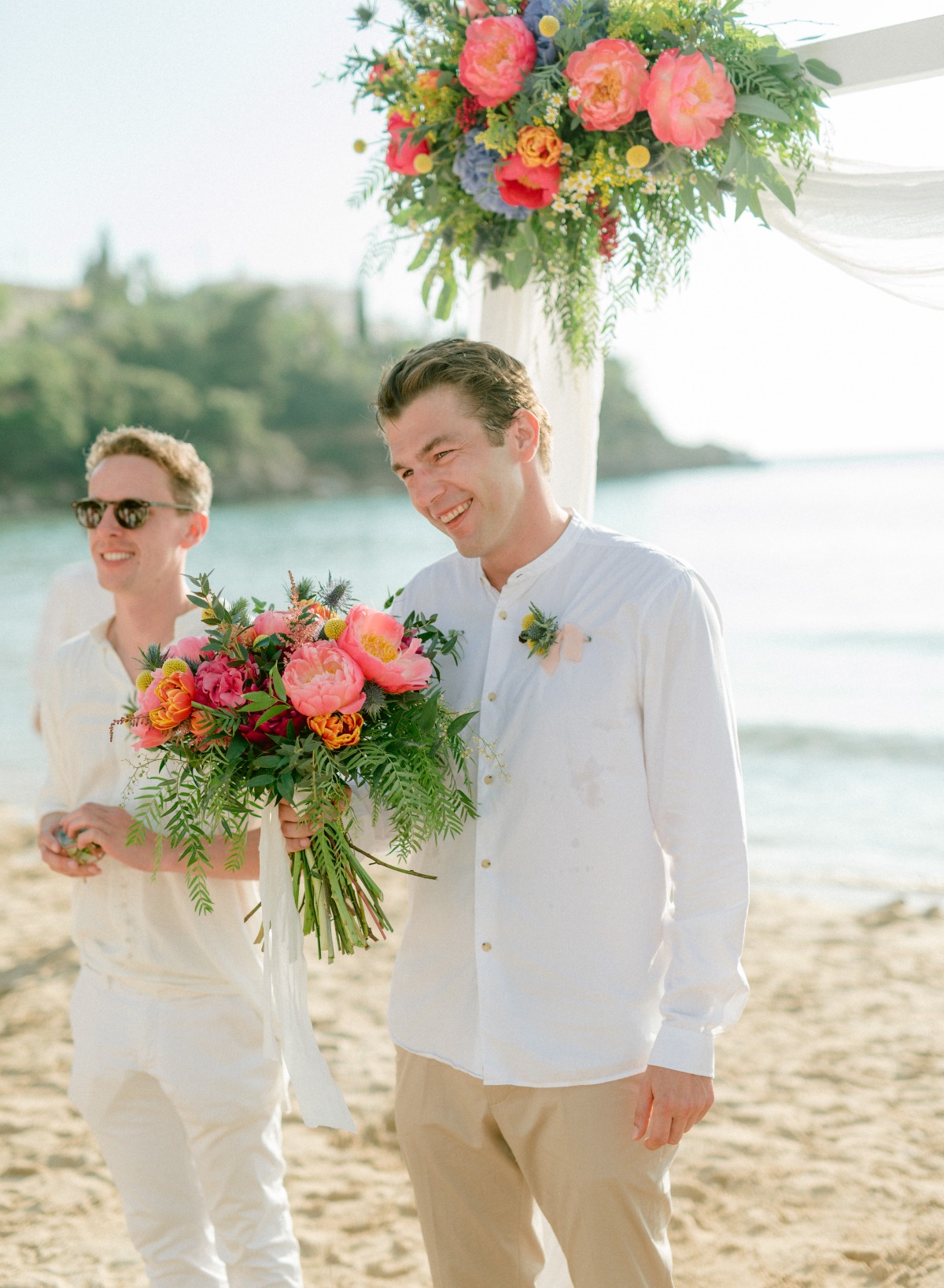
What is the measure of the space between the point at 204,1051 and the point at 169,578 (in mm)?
1195

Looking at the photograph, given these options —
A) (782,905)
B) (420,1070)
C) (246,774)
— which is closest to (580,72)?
(246,774)

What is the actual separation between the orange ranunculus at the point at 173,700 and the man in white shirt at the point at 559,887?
335 mm

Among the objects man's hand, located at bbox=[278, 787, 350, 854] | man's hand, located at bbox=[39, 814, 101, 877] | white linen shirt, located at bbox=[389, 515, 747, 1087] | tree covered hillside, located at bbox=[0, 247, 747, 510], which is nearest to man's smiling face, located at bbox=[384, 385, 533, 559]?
white linen shirt, located at bbox=[389, 515, 747, 1087]

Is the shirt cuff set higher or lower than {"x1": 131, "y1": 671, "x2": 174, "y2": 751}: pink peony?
lower

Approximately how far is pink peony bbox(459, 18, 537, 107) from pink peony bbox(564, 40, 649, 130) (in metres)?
0.12

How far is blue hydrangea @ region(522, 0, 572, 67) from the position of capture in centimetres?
247

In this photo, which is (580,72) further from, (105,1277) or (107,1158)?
(105,1277)

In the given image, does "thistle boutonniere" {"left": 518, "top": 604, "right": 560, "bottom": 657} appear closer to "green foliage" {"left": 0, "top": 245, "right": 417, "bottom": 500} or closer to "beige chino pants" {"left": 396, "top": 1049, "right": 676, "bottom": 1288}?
"beige chino pants" {"left": 396, "top": 1049, "right": 676, "bottom": 1288}

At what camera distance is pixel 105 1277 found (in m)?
3.31

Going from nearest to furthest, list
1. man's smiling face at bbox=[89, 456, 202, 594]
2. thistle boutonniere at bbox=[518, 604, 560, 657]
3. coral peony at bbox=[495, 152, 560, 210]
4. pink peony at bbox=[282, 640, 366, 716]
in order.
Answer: pink peony at bbox=[282, 640, 366, 716]
thistle boutonniere at bbox=[518, 604, 560, 657]
coral peony at bbox=[495, 152, 560, 210]
man's smiling face at bbox=[89, 456, 202, 594]

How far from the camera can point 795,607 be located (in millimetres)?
28016

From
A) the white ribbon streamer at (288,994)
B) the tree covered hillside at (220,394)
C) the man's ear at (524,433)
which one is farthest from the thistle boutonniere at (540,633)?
the tree covered hillside at (220,394)

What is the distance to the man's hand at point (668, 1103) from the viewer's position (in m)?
2.00

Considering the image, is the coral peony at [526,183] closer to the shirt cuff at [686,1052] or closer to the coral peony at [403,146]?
the coral peony at [403,146]
